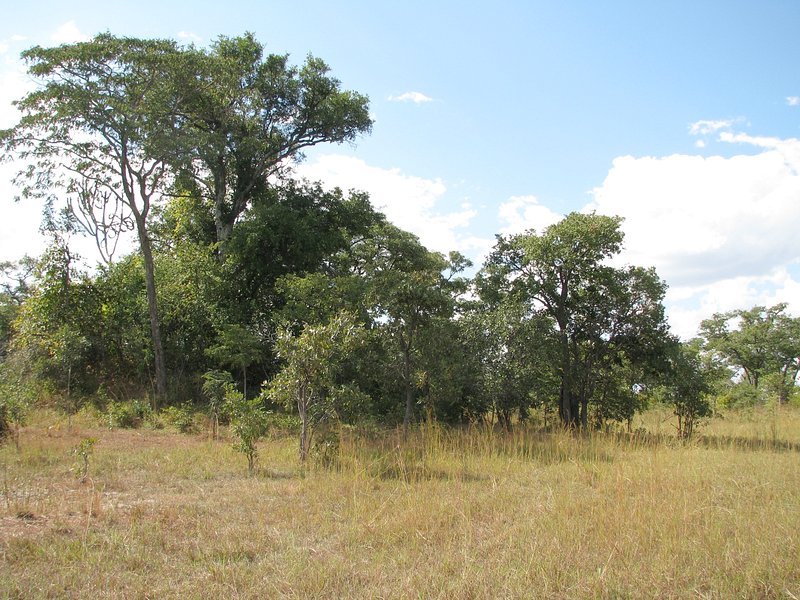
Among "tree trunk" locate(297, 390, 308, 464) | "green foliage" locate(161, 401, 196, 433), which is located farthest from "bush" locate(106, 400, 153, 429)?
"tree trunk" locate(297, 390, 308, 464)

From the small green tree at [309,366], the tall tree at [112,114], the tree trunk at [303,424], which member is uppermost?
the tall tree at [112,114]

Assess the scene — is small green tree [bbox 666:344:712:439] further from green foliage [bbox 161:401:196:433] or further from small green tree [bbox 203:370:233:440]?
green foliage [bbox 161:401:196:433]

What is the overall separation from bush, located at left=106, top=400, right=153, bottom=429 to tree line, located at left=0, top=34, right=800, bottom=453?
55.0 inches

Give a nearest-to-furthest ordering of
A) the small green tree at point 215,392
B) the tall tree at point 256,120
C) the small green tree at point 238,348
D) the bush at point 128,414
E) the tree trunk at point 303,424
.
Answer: the tree trunk at point 303,424 → the bush at point 128,414 → the small green tree at point 215,392 → the small green tree at point 238,348 → the tall tree at point 256,120

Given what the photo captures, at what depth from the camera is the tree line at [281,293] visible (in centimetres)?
1252

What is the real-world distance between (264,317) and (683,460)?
13.9 meters

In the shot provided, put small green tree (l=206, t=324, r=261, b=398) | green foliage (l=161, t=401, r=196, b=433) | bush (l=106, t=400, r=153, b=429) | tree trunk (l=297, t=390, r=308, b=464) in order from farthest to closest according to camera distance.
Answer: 1. small green tree (l=206, t=324, r=261, b=398)
2. bush (l=106, t=400, r=153, b=429)
3. green foliage (l=161, t=401, r=196, b=433)
4. tree trunk (l=297, t=390, r=308, b=464)

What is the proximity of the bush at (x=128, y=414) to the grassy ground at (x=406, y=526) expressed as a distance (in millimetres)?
4569

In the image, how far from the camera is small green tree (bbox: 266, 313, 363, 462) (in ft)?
30.0

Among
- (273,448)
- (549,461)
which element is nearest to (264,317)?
(273,448)

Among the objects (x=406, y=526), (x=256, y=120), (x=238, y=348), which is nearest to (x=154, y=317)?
(x=238, y=348)

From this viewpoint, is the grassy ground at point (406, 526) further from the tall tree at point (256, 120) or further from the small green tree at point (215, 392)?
the tall tree at point (256, 120)

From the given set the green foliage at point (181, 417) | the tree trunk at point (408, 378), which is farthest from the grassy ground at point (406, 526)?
the green foliage at point (181, 417)

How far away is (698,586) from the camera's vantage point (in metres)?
4.18
